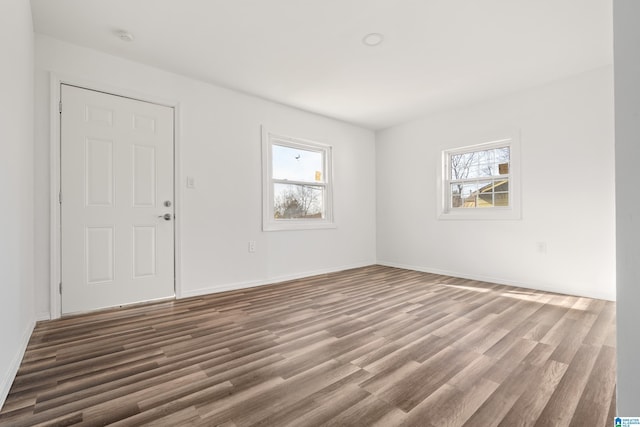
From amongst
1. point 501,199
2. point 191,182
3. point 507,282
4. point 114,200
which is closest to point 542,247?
point 507,282

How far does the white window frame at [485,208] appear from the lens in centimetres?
375

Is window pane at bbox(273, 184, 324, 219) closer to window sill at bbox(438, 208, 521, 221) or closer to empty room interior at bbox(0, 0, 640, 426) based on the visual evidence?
empty room interior at bbox(0, 0, 640, 426)

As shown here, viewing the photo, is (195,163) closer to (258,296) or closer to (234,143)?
(234,143)

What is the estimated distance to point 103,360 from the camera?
186cm

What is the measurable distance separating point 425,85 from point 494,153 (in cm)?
141

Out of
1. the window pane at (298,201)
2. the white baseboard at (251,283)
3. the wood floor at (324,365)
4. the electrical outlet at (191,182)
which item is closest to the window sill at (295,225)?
the window pane at (298,201)

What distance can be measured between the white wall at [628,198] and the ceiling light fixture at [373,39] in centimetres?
224

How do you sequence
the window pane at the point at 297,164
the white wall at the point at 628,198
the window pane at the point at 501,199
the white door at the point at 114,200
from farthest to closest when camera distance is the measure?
the window pane at the point at 297,164 < the window pane at the point at 501,199 < the white door at the point at 114,200 < the white wall at the point at 628,198

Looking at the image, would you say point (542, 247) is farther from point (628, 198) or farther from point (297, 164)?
point (628, 198)

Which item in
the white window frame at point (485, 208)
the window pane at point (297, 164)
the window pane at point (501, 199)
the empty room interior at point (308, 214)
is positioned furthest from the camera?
the window pane at point (297, 164)

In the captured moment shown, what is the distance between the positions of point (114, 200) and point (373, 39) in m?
2.86

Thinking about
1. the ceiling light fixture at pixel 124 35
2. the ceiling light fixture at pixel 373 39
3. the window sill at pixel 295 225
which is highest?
the ceiling light fixture at pixel 124 35

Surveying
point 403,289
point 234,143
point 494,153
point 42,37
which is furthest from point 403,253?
point 42,37

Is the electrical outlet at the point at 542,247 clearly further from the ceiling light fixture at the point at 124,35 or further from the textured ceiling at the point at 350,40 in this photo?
the ceiling light fixture at the point at 124,35
